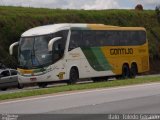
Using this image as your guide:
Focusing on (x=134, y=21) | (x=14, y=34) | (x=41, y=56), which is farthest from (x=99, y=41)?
(x=134, y=21)

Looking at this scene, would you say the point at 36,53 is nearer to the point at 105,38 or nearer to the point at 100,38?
the point at 100,38

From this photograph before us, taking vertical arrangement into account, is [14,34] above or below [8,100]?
above

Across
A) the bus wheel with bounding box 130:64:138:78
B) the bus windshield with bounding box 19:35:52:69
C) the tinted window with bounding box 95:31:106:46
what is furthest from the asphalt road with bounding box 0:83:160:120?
the bus wheel with bounding box 130:64:138:78

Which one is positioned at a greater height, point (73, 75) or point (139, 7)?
point (139, 7)

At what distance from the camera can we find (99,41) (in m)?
35.7

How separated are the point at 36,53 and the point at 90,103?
44.1 ft

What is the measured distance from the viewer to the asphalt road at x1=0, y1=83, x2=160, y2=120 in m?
16.5

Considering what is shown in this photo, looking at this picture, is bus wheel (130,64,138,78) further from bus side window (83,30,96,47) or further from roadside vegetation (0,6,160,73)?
roadside vegetation (0,6,160,73)

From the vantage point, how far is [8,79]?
35625mm

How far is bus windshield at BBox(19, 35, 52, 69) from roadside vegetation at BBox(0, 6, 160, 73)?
12430 millimetres

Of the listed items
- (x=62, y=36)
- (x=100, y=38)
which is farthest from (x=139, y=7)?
(x=62, y=36)

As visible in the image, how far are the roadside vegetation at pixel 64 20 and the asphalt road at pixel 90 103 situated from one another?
909 inches

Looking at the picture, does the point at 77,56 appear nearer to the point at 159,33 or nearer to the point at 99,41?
the point at 99,41

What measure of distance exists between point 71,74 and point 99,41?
3.71m
